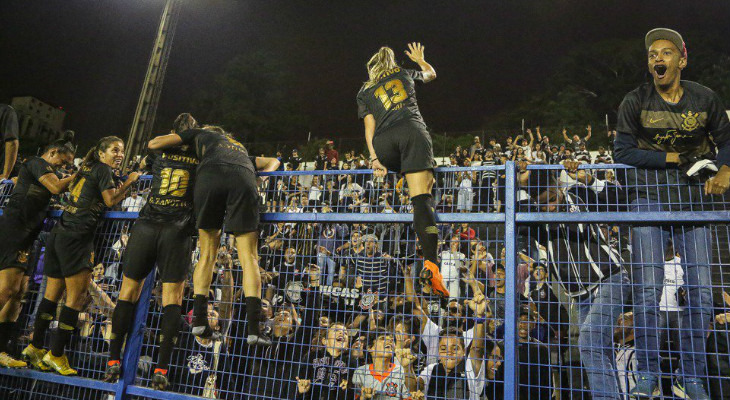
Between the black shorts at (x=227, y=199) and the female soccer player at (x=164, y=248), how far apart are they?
0.36m

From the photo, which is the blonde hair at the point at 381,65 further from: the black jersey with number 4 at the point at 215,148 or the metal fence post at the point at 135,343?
the metal fence post at the point at 135,343

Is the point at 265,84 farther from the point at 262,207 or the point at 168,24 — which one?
the point at 262,207

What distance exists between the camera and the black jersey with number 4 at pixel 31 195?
16.1 feet

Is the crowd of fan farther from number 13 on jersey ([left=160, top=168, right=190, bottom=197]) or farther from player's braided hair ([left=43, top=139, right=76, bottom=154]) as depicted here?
player's braided hair ([left=43, top=139, right=76, bottom=154])

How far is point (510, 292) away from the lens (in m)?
3.12

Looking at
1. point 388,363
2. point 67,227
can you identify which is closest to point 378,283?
point 388,363

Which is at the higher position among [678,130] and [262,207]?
[678,130]

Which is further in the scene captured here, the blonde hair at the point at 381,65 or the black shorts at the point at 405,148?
the blonde hair at the point at 381,65

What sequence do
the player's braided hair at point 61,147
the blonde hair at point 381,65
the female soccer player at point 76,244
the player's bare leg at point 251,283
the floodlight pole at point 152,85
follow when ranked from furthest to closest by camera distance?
the floodlight pole at point 152,85 → the player's braided hair at point 61,147 → the female soccer player at point 76,244 → the blonde hair at point 381,65 → the player's bare leg at point 251,283

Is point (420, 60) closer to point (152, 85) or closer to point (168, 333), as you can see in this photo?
point (168, 333)

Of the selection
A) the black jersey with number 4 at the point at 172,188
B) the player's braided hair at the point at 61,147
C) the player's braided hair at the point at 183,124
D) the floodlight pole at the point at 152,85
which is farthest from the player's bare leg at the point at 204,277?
the floodlight pole at the point at 152,85

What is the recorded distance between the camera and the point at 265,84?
114ft

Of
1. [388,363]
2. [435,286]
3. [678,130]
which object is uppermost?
[678,130]

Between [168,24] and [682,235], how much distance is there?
1739 centimetres
